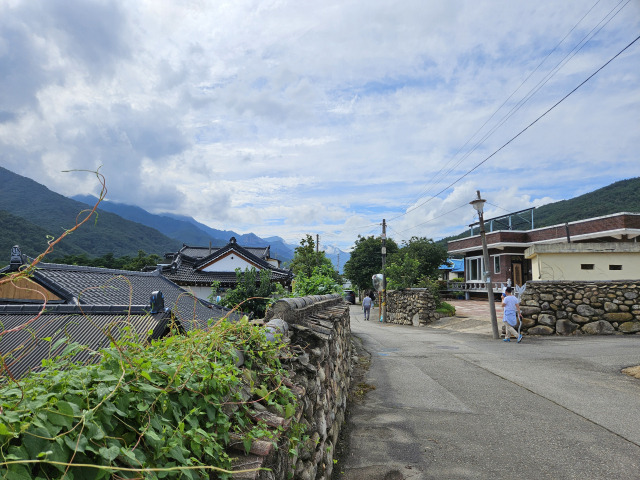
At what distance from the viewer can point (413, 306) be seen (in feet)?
74.1

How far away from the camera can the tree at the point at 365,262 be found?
49.8 meters

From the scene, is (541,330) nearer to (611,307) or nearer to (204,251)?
(611,307)

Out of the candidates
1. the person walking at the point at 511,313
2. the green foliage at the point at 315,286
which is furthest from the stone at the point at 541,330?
the green foliage at the point at 315,286

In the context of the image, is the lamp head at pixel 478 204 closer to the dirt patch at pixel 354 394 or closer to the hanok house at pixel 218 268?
the dirt patch at pixel 354 394

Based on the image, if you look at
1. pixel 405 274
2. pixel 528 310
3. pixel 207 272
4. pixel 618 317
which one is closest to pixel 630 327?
pixel 618 317

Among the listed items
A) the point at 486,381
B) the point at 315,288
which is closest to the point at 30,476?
the point at 486,381

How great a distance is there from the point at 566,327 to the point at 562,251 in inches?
137

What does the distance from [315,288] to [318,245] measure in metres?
41.5

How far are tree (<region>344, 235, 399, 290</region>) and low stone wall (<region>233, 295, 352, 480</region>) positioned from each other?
44.4 m

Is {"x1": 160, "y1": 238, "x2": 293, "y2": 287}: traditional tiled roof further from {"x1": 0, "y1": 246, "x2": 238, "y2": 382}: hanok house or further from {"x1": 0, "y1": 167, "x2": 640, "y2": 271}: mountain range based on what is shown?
{"x1": 0, "y1": 246, "x2": 238, "y2": 382}: hanok house

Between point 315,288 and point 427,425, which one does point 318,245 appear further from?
point 427,425

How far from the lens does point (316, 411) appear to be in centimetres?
390

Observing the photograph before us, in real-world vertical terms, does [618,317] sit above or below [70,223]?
below

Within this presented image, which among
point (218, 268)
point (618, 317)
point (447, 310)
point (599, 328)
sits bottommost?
point (599, 328)
